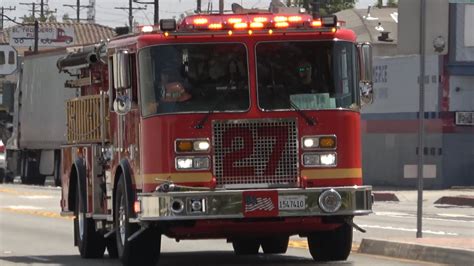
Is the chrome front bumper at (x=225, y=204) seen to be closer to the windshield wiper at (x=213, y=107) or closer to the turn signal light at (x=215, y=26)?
the windshield wiper at (x=213, y=107)

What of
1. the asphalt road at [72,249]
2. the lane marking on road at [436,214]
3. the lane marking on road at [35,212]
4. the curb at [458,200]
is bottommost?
the curb at [458,200]

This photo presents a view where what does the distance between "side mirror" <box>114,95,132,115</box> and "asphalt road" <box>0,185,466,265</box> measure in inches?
94.6

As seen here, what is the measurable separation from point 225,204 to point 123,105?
181cm

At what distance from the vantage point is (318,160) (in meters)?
14.0

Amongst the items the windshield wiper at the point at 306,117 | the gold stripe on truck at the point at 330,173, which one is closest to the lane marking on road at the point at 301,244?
the gold stripe on truck at the point at 330,173

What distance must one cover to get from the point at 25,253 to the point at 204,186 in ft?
16.5

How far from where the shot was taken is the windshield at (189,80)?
13977 mm

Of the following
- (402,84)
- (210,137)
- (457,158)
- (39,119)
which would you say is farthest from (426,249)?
(39,119)

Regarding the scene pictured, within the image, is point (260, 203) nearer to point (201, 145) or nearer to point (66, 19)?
point (201, 145)

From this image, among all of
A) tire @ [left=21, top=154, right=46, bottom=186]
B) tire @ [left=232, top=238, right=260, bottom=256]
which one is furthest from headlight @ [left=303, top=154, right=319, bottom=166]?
tire @ [left=21, top=154, right=46, bottom=186]

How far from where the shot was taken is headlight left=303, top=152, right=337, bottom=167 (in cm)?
1395

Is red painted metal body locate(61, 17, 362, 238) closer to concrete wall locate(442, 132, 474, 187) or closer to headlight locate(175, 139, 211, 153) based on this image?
headlight locate(175, 139, 211, 153)

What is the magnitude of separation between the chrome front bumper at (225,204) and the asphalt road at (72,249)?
79.0 inches

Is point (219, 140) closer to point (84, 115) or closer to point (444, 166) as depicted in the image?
point (84, 115)
